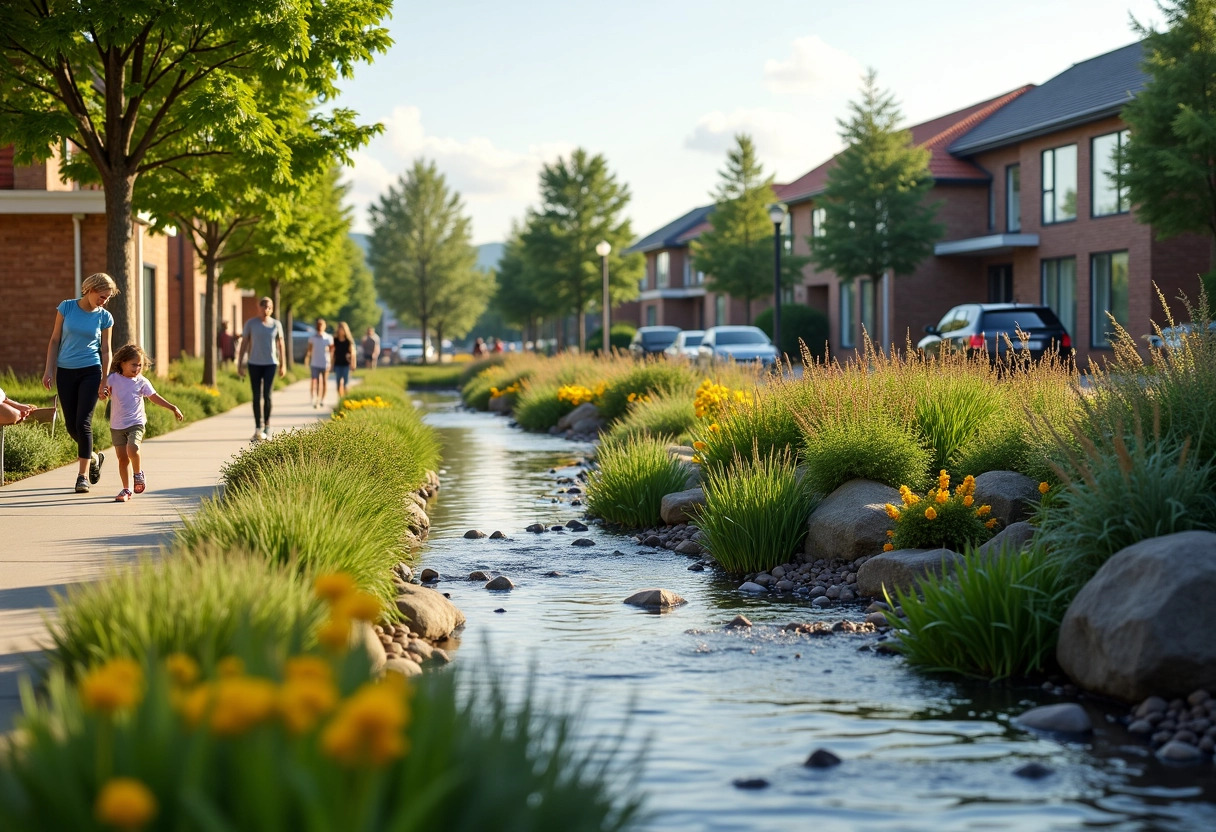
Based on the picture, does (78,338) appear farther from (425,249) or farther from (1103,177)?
(425,249)

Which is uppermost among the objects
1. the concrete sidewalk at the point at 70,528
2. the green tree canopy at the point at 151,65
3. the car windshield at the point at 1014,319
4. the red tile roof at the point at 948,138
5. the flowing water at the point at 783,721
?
the red tile roof at the point at 948,138

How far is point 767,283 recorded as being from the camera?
4878 cm

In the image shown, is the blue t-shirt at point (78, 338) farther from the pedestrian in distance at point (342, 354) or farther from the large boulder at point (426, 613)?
the pedestrian in distance at point (342, 354)

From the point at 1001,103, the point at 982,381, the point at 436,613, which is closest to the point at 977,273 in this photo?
the point at 1001,103

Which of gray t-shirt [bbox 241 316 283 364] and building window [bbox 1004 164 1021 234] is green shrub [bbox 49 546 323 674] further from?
building window [bbox 1004 164 1021 234]

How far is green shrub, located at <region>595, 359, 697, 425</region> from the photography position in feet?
67.1

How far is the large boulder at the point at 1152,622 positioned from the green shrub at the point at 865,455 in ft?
13.0

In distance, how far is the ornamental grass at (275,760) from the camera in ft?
8.00

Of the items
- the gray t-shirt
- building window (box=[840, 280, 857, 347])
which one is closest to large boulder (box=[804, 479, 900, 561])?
the gray t-shirt

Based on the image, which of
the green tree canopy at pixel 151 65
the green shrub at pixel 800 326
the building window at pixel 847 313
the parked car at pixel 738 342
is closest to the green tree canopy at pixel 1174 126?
the parked car at pixel 738 342

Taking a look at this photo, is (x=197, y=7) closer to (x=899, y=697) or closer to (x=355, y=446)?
(x=355, y=446)

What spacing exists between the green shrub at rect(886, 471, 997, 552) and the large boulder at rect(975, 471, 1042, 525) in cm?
25

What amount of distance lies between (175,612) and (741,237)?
46.3 m

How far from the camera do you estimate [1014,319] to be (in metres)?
23.7
